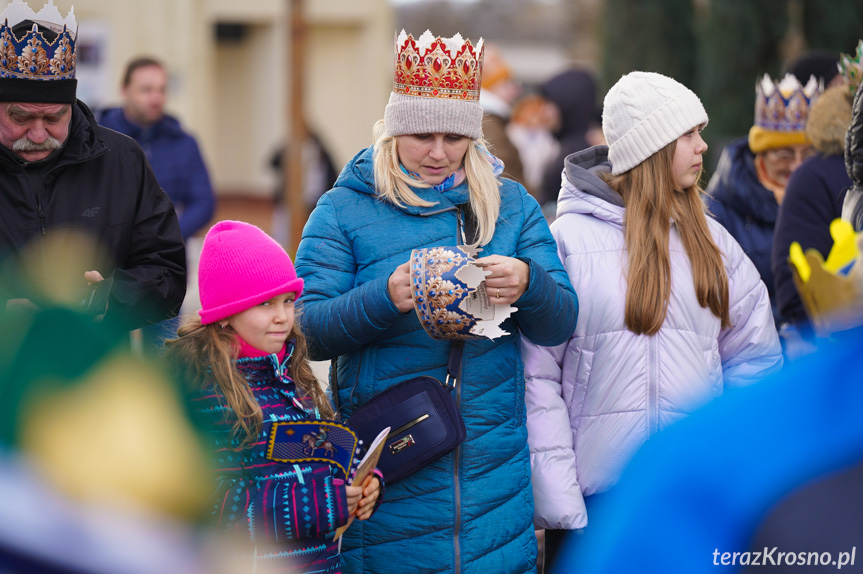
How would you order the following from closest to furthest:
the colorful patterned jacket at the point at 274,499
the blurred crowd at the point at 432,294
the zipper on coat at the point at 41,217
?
the colorful patterned jacket at the point at 274,499 → the blurred crowd at the point at 432,294 → the zipper on coat at the point at 41,217

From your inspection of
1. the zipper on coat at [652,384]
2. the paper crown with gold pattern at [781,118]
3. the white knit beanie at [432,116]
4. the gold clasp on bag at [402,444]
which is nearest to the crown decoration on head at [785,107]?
the paper crown with gold pattern at [781,118]

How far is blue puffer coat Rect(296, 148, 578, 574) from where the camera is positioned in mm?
2684

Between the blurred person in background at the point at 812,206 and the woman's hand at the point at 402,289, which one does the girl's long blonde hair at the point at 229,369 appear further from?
the blurred person in background at the point at 812,206

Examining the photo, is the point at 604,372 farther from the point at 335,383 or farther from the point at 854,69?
the point at 854,69

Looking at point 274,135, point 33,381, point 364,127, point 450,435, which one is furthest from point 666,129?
point 274,135

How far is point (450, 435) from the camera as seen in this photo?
263 centimetres

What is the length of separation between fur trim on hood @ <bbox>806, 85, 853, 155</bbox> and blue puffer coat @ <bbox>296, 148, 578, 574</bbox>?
1.76 m

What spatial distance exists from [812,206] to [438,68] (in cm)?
181

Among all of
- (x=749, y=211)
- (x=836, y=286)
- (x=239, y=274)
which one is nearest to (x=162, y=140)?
(x=749, y=211)

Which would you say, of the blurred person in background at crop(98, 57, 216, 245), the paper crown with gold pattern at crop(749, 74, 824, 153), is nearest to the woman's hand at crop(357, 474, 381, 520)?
the paper crown with gold pattern at crop(749, 74, 824, 153)

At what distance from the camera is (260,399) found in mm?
2480

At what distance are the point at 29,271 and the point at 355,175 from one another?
89 centimetres

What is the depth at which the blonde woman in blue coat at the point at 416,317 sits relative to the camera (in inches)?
106

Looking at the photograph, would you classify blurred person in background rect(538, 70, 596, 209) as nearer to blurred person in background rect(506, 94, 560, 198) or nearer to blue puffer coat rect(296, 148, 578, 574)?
blurred person in background rect(506, 94, 560, 198)
